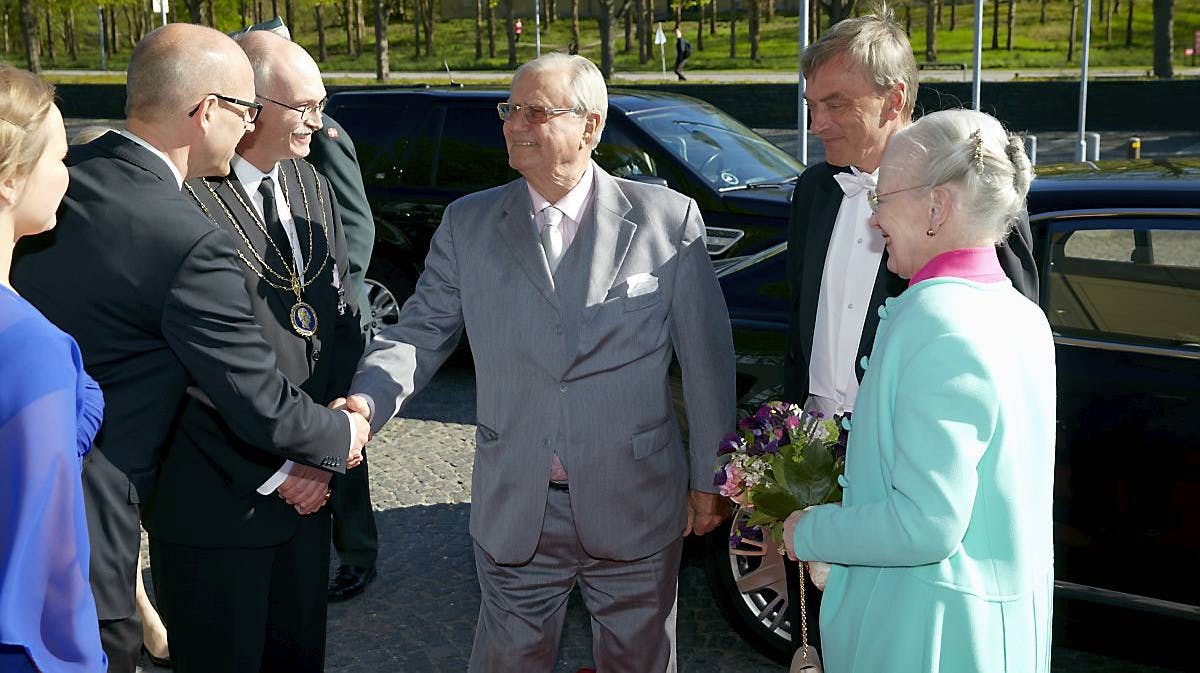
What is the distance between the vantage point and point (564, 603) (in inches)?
136

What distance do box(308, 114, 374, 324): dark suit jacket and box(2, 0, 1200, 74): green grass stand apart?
148 ft

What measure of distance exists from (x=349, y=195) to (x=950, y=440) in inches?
140

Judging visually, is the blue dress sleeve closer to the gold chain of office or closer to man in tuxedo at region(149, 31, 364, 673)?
man in tuxedo at region(149, 31, 364, 673)

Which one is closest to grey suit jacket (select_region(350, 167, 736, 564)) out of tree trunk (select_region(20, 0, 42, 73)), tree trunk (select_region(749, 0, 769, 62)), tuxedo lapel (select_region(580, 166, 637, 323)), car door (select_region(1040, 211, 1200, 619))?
tuxedo lapel (select_region(580, 166, 637, 323))

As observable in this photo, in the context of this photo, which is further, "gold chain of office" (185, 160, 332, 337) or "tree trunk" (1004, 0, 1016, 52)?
"tree trunk" (1004, 0, 1016, 52)

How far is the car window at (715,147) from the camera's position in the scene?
8281mm

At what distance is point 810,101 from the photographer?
338 centimetres

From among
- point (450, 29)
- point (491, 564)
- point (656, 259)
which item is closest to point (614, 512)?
point (491, 564)

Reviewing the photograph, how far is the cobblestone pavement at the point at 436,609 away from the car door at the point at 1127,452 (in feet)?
0.90

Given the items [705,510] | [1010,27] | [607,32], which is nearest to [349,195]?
[705,510]

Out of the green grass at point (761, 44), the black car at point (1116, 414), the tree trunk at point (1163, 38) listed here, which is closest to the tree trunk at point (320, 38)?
the green grass at point (761, 44)

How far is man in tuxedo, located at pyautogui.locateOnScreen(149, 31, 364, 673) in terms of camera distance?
3.23m

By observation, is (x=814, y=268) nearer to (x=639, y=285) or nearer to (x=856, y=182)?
(x=856, y=182)

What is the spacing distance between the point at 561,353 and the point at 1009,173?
1.33 meters
